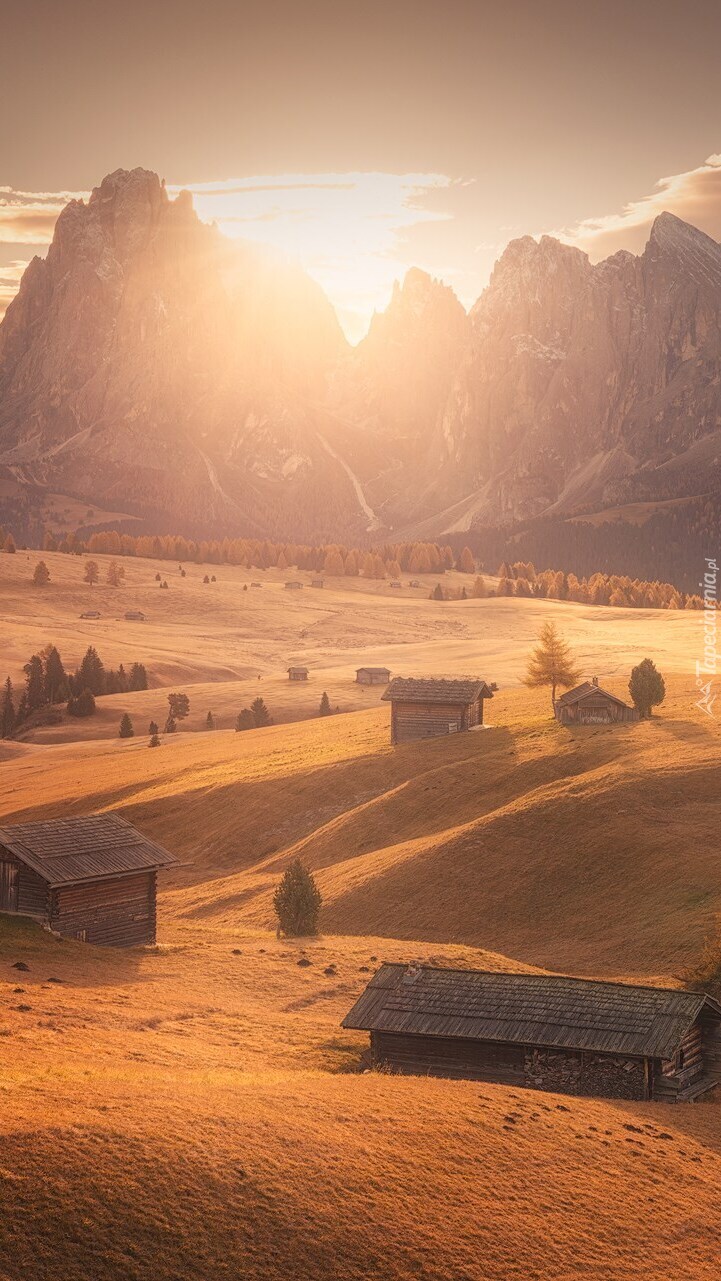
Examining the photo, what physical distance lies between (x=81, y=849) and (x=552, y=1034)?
24.0 m

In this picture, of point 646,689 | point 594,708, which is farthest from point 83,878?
point 646,689

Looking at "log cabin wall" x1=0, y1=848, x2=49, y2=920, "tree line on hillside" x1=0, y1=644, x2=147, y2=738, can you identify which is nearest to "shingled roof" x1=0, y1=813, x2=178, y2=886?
"log cabin wall" x1=0, y1=848, x2=49, y2=920

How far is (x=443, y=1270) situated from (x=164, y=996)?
2043cm

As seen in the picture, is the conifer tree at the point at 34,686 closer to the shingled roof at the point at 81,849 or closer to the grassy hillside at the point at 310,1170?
the shingled roof at the point at 81,849

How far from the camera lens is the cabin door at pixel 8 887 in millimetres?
48594

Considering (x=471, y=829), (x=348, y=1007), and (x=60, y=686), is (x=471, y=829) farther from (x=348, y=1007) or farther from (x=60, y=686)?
(x=60, y=686)

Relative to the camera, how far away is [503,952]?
→ 49.2 m

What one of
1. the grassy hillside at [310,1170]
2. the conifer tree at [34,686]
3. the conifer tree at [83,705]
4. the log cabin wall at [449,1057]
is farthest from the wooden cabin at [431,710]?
the conifer tree at [34,686]

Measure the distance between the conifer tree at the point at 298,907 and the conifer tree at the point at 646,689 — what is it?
3554 cm

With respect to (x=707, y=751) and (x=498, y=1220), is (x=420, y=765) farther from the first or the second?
(x=498, y=1220)

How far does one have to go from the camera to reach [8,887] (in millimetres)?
48812

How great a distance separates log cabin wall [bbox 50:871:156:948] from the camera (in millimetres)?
47938

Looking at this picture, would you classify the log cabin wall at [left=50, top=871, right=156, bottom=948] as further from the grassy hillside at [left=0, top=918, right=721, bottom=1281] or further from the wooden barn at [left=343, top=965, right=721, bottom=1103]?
the wooden barn at [left=343, top=965, right=721, bottom=1103]

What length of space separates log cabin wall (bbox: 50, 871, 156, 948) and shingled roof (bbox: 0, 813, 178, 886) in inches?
18.8
